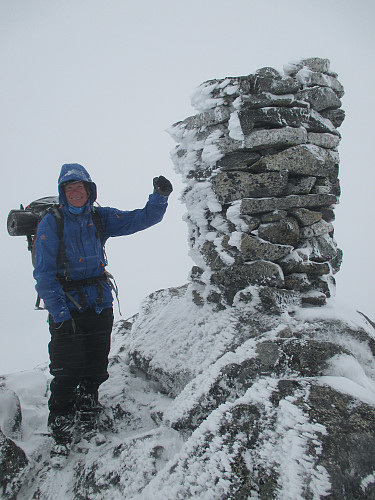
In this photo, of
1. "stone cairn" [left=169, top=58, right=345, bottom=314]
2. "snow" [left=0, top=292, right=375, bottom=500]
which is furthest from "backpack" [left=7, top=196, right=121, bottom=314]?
"stone cairn" [left=169, top=58, right=345, bottom=314]

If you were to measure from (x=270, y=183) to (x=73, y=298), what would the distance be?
10.1 ft

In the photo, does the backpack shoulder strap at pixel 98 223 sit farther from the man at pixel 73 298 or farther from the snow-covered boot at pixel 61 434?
the snow-covered boot at pixel 61 434

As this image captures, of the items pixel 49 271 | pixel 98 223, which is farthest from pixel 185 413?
pixel 98 223

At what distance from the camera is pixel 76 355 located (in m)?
3.68

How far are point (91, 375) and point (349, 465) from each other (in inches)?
117

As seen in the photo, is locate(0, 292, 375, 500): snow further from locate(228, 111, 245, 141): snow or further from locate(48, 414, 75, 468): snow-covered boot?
locate(228, 111, 245, 141): snow

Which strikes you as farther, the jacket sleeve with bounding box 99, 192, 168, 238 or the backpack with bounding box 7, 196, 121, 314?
the jacket sleeve with bounding box 99, 192, 168, 238

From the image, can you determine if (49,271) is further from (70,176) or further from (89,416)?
(89,416)

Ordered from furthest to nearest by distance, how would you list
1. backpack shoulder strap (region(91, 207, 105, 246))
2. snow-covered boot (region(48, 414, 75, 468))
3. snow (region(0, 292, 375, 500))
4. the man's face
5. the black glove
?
the black glove → backpack shoulder strap (region(91, 207, 105, 246)) → the man's face → snow-covered boot (region(48, 414, 75, 468)) → snow (region(0, 292, 375, 500))

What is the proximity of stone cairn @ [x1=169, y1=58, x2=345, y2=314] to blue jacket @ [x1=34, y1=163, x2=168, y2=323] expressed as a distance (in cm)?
115

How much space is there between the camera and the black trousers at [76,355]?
3.64 metres

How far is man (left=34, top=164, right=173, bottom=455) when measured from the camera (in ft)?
11.8

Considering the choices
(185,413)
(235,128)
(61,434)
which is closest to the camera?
(185,413)

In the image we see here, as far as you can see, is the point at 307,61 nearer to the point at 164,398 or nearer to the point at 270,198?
the point at 270,198
